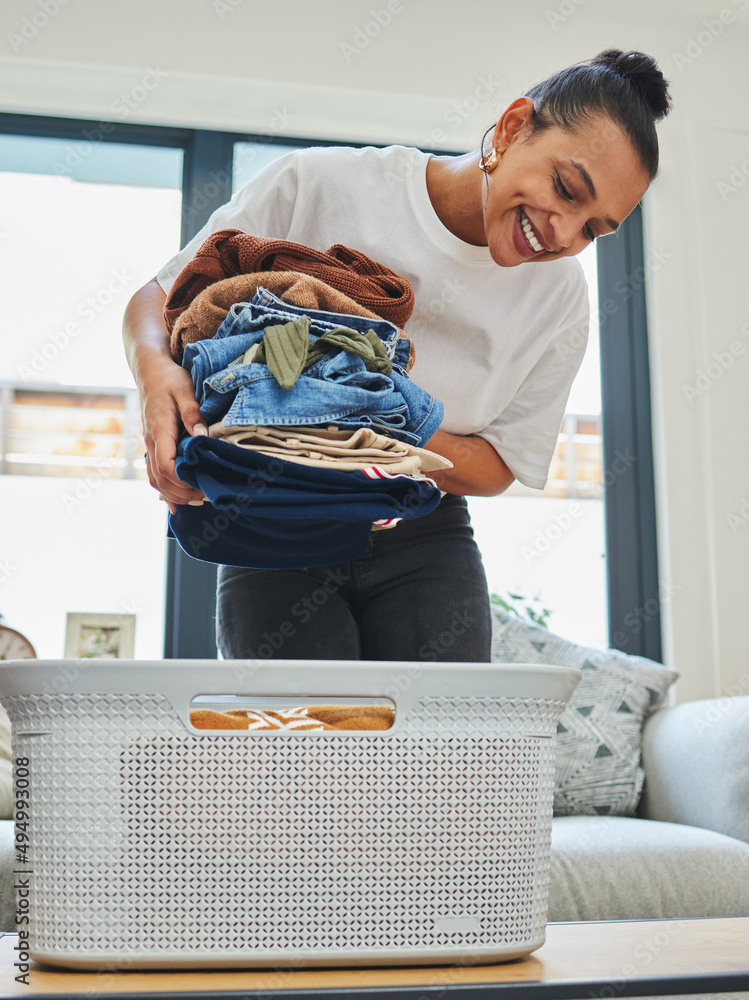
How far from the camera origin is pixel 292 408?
2.55 ft

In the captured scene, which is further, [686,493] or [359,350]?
[686,493]

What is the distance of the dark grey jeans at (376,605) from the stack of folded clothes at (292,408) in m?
0.12

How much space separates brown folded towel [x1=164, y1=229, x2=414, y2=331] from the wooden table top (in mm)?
568

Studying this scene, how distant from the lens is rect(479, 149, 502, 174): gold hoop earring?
1.08m

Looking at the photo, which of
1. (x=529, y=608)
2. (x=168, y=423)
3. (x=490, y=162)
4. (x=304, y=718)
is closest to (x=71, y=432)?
(x=529, y=608)

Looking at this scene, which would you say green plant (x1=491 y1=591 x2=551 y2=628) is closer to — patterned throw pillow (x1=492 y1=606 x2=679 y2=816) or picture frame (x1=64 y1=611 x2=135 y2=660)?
patterned throw pillow (x1=492 y1=606 x2=679 y2=816)

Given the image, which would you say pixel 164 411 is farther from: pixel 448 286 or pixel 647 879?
pixel 647 879

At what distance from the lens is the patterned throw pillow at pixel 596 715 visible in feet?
6.79

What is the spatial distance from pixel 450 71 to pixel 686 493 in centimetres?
142

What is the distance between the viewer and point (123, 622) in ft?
8.40

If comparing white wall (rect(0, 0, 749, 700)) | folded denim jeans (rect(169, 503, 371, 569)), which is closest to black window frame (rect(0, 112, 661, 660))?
white wall (rect(0, 0, 749, 700))

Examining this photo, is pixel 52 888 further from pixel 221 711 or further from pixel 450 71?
pixel 450 71

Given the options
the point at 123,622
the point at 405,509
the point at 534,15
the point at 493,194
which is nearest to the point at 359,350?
the point at 405,509

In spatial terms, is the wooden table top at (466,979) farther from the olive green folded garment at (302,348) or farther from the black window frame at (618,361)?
the black window frame at (618,361)
